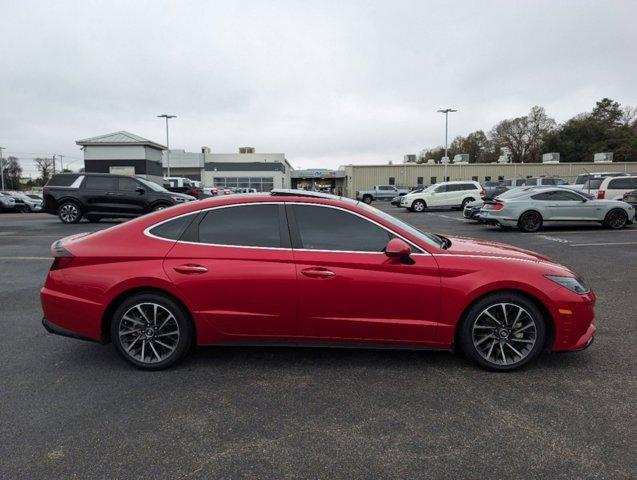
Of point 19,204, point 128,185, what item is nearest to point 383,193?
point 19,204

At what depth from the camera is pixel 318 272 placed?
373cm

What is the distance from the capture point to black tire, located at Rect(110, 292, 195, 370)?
3.84m

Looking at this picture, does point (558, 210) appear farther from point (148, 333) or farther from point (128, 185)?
point (128, 185)

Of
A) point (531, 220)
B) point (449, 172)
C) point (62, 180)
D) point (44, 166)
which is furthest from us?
point (44, 166)

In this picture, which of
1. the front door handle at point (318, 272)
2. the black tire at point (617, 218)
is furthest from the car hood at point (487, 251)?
the black tire at point (617, 218)

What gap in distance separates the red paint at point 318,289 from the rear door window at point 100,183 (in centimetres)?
1372

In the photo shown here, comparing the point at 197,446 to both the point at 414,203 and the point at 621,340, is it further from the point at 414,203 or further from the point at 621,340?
the point at 414,203

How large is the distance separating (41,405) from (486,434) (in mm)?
3073

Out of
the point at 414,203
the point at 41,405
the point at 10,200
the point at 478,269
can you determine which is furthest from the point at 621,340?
the point at 10,200

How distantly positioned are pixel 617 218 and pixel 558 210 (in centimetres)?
185

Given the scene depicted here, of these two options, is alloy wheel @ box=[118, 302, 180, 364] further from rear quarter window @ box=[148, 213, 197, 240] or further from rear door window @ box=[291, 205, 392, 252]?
rear door window @ box=[291, 205, 392, 252]

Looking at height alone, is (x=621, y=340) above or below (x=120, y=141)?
below

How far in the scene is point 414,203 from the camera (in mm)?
27141

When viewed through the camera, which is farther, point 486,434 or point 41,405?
point 41,405
